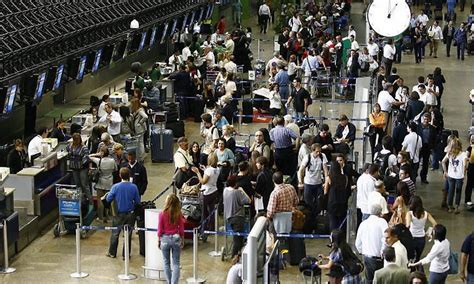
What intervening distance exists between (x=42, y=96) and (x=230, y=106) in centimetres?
430

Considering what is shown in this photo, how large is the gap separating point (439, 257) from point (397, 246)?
2.73 ft

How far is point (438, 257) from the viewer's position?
12.8 meters

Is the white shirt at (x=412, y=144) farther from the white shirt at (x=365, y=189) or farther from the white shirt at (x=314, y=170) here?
the white shirt at (x=365, y=189)

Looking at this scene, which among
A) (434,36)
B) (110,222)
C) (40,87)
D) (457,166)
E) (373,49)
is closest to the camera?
(110,222)

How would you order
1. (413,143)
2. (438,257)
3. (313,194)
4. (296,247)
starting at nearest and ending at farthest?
(438,257) → (296,247) → (313,194) → (413,143)

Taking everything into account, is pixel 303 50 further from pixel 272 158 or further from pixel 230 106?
pixel 272 158

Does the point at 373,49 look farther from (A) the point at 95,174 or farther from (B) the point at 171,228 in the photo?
(B) the point at 171,228

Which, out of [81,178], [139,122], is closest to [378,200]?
[81,178]

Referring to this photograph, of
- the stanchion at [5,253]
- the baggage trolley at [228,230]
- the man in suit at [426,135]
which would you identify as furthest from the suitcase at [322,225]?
the stanchion at [5,253]

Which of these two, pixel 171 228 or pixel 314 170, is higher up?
pixel 314 170

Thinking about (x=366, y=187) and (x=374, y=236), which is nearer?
(x=374, y=236)

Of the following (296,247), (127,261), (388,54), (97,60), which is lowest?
(127,261)

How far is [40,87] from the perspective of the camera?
22.2 metres

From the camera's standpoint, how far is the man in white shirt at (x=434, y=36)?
3775cm
